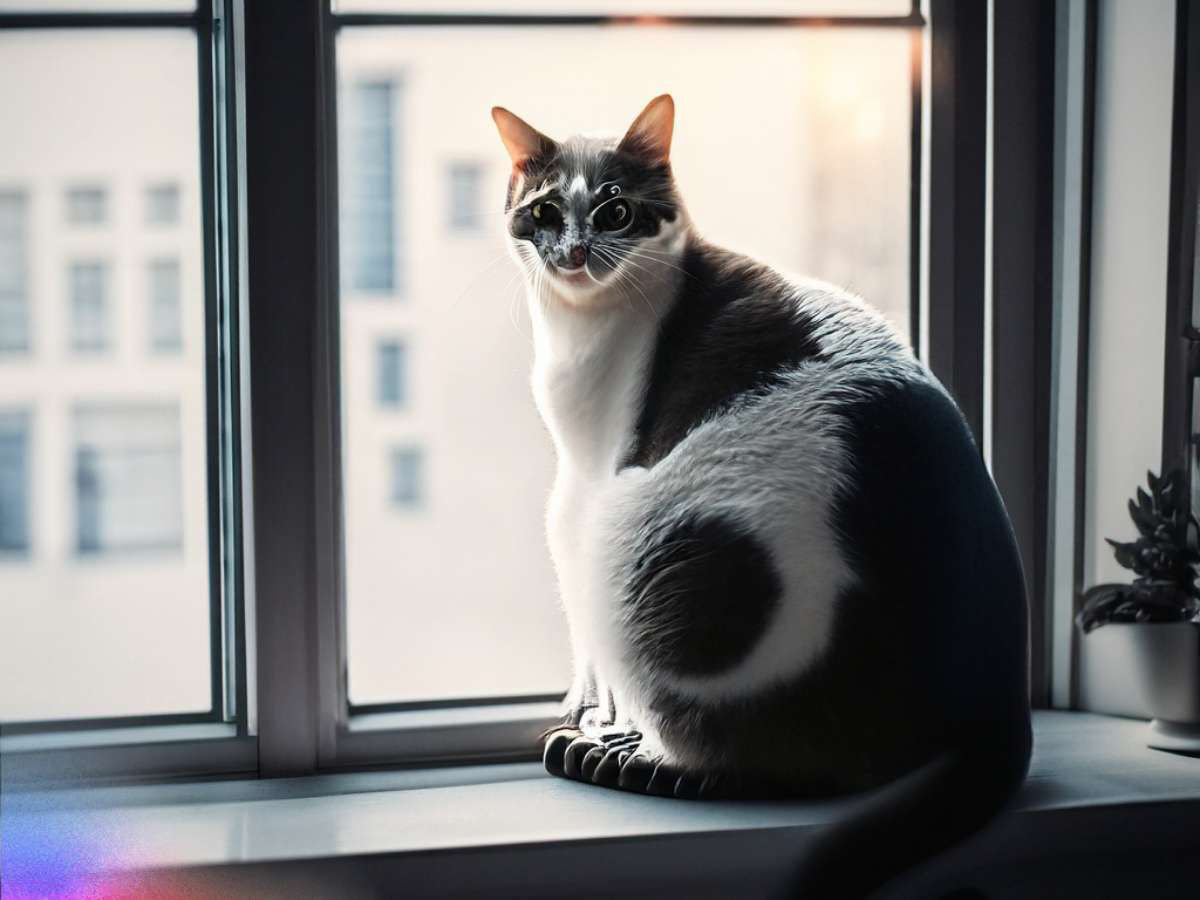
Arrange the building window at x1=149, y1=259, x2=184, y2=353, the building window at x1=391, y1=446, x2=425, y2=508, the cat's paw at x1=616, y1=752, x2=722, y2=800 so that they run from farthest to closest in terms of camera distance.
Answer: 1. the building window at x1=391, y1=446, x2=425, y2=508
2. the building window at x1=149, y1=259, x2=184, y2=353
3. the cat's paw at x1=616, y1=752, x2=722, y2=800

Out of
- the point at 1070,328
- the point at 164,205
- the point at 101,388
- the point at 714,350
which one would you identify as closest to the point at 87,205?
the point at 164,205

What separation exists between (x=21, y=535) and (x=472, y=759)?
50 cm

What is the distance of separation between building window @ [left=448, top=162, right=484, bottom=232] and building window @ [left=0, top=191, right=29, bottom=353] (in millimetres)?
417

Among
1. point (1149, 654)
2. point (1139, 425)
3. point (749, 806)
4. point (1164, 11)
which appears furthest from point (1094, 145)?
point (749, 806)

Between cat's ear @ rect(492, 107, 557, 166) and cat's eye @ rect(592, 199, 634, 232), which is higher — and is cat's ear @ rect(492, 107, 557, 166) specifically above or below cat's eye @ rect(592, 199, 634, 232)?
above

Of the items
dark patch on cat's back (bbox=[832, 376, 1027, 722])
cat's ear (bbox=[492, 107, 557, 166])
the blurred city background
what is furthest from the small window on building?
dark patch on cat's back (bbox=[832, 376, 1027, 722])

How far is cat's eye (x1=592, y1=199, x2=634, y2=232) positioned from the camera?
99 centimetres

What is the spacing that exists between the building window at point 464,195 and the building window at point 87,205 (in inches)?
→ 13.7

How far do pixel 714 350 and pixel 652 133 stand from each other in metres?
0.22

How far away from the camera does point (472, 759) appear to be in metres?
1.13

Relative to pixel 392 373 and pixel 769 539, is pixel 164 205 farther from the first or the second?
pixel 769 539

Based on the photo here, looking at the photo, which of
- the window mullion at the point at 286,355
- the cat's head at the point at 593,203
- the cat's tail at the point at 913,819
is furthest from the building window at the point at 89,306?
the cat's tail at the point at 913,819

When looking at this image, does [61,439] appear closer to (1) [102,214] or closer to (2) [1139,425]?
(1) [102,214]

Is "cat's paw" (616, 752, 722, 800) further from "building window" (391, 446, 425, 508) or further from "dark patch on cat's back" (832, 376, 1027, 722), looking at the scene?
"building window" (391, 446, 425, 508)
